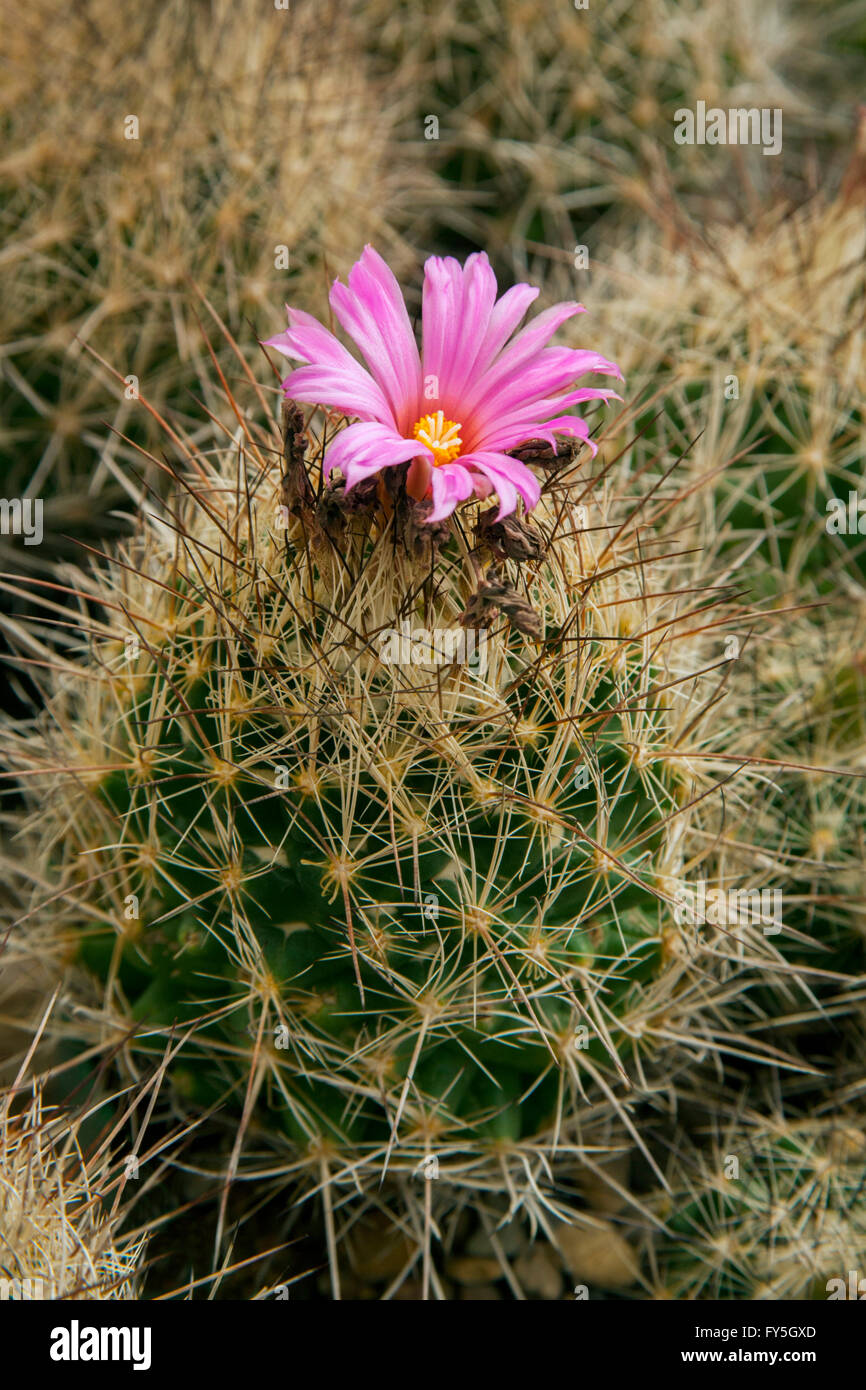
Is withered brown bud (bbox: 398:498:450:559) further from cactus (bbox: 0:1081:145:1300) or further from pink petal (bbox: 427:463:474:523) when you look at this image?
cactus (bbox: 0:1081:145:1300)

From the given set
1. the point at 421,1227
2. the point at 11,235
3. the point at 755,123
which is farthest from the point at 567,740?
the point at 755,123

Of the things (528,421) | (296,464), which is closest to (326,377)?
(296,464)

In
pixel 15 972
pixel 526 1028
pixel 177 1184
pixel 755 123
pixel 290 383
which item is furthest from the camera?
pixel 755 123

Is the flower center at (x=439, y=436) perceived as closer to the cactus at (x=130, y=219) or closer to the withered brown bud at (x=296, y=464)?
the withered brown bud at (x=296, y=464)

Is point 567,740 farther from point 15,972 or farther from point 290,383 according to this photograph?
point 15,972

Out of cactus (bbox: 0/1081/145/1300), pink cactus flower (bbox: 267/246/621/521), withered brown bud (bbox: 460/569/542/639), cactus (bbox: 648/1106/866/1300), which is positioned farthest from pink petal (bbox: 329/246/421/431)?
cactus (bbox: 648/1106/866/1300)

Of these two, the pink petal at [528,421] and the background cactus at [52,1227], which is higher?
the pink petal at [528,421]

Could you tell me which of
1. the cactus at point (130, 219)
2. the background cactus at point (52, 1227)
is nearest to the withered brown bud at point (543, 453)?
the cactus at point (130, 219)
